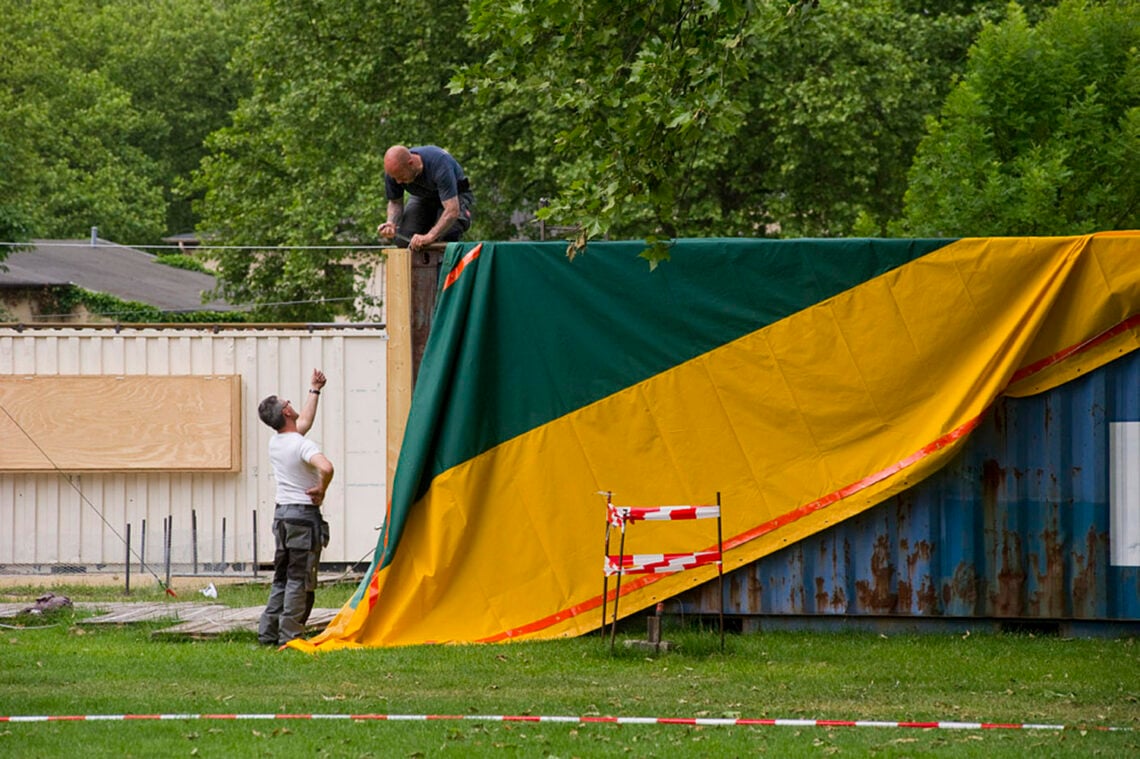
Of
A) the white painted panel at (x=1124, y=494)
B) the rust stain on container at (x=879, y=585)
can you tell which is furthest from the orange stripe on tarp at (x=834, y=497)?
the white painted panel at (x=1124, y=494)

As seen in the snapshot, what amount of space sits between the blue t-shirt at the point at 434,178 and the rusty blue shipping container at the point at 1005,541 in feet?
11.0

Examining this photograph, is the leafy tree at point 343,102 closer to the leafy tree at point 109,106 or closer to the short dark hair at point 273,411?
the leafy tree at point 109,106

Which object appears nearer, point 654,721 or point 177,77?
point 654,721

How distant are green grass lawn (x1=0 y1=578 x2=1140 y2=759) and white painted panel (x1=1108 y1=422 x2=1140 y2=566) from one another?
1.95 feet

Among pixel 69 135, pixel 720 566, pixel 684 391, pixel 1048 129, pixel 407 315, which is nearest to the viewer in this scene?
pixel 720 566

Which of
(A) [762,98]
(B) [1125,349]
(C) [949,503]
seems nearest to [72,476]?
(C) [949,503]

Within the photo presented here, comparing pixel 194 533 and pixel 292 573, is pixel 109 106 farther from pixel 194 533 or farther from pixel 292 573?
pixel 292 573

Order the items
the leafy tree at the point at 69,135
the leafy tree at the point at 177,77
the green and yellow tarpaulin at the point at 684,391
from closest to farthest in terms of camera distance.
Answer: the green and yellow tarpaulin at the point at 684,391 < the leafy tree at the point at 69,135 < the leafy tree at the point at 177,77

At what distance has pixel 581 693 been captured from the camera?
8.55 metres

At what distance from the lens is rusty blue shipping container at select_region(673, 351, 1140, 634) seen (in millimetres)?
10375

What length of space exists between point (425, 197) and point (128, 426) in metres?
6.10

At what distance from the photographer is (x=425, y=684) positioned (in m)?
8.98

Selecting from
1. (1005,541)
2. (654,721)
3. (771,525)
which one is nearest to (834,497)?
(771,525)

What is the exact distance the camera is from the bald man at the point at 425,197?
447 inches
